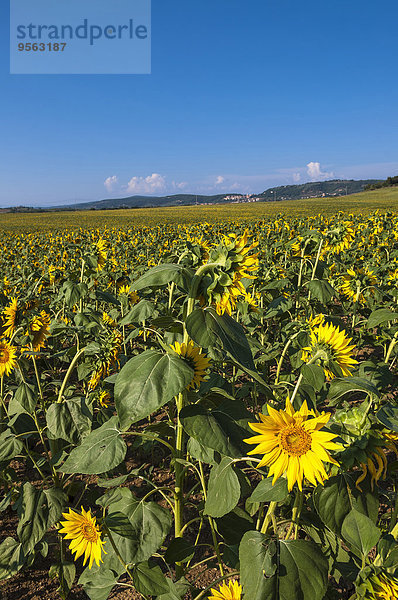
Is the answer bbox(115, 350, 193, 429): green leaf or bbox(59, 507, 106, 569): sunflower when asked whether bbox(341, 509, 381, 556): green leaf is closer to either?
bbox(115, 350, 193, 429): green leaf

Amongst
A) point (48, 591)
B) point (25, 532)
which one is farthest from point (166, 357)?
point (48, 591)

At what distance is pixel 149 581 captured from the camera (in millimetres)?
1501

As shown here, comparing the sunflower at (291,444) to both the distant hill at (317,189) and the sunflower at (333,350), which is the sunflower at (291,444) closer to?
the sunflower at (333,350)

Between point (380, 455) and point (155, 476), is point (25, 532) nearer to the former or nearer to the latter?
point (155, 476)

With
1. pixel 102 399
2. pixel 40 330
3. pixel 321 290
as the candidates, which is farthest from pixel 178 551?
pixel 321 290

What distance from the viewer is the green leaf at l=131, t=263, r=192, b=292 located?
1235 mm

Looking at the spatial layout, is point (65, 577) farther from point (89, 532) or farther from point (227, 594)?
point (227, 594)

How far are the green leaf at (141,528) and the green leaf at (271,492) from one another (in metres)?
0.50

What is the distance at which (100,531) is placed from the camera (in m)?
1.57

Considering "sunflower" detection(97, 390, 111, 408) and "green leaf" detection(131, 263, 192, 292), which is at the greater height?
"green leaf" detection(131, 263, 192, 292)

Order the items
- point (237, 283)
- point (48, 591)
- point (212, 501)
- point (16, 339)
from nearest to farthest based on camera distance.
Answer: point (212, 501), point (237, 283), point (48, 591), point (16, 339)

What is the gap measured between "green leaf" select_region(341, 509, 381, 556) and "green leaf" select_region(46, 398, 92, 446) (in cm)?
136

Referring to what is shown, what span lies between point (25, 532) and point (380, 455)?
1802 millimetres

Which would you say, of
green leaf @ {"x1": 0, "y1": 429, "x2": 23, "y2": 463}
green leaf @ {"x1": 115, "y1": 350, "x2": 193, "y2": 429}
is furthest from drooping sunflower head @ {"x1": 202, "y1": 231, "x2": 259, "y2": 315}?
green leaf @ {"x1": 0, "y1": 429, "x2": 23, "y2": 463}
